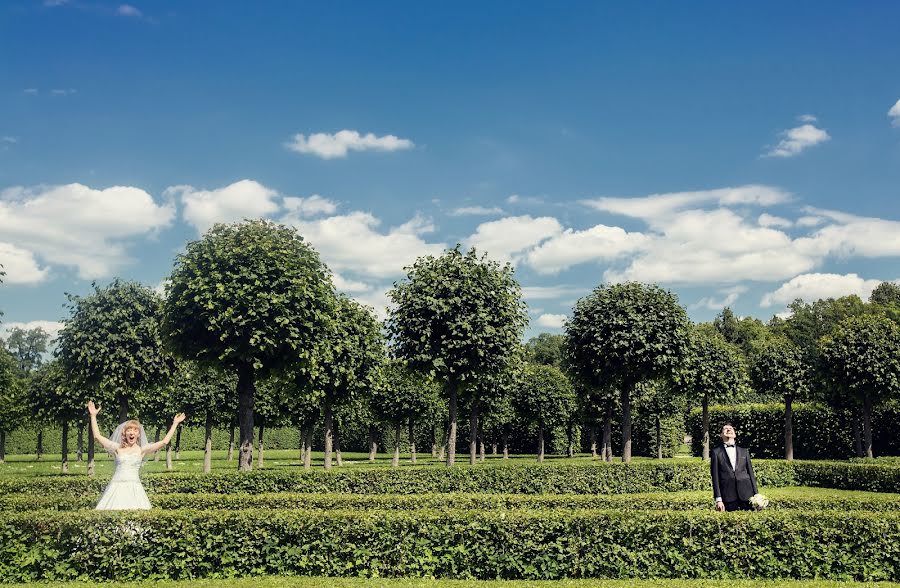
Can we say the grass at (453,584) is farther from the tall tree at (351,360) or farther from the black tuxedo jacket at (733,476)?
the tall tree at (351,360)

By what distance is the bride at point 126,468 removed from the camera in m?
11.4

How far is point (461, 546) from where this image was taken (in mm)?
10422

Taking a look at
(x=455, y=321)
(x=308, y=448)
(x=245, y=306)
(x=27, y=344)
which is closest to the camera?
(x=245, y=306)

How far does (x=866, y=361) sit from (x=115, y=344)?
1177 inches

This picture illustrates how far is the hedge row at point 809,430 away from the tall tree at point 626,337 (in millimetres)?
15394

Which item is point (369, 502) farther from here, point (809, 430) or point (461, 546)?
point (809, 430)

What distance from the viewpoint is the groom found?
11.3m

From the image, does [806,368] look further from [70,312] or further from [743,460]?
[70,312]

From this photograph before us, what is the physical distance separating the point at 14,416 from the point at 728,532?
174 feet

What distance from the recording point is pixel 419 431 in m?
62.6

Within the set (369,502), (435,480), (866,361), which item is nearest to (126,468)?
(369,502)

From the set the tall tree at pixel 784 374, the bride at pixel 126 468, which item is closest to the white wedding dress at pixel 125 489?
the bride at pixel 126 468

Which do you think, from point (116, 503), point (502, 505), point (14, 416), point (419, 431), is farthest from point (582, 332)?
point (14, 416)

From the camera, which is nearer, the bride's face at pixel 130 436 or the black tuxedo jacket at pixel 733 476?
the black tuxedo jacket at pixel 733 476
